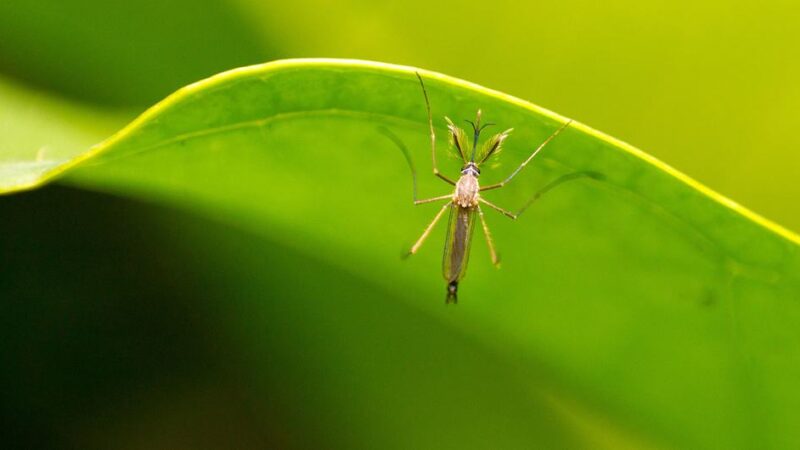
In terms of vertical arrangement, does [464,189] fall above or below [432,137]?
above

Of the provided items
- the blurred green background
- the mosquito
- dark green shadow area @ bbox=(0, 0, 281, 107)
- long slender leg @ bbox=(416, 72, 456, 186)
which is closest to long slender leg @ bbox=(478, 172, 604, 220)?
the mosquito

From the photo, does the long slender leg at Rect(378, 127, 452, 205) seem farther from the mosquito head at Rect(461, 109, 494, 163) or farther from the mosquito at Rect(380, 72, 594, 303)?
A: the mosquito head at Rect(461, 109, 494, 163)

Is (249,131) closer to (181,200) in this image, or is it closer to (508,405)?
(181,200)

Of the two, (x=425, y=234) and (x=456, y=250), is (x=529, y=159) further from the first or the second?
(x=456, y=250)

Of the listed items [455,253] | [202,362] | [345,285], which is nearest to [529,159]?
[455,253]

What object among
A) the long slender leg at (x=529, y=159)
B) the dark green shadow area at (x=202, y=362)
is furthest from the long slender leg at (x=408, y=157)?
the dark green shadow area at (x=202, y=362)

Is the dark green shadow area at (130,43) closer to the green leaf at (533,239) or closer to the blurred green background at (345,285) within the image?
the blurred green background at (345,285)
